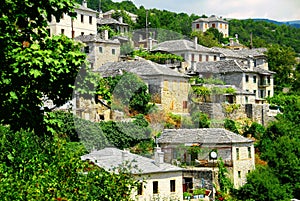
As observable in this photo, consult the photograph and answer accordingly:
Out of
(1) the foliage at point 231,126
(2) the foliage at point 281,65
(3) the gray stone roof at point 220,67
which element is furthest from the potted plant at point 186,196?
(2) the foliage at point 281,65

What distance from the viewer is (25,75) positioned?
29.9ft

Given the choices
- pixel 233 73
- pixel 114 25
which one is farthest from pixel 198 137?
pixel 114 25

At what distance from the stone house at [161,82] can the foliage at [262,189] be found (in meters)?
8.88

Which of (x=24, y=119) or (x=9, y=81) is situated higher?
(x=9, y=81)

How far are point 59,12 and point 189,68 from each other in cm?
3809

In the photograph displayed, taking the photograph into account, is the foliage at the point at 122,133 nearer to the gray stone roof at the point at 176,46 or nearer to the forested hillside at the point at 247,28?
the gray stone roof at the point at 176,46

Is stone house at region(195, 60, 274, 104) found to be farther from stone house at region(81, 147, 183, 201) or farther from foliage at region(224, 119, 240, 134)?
stone house at region(81, 147, 183, 201)

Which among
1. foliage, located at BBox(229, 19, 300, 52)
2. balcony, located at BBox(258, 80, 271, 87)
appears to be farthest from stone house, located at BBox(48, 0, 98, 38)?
foliage, located at BBox(229, 19, 300, 52)

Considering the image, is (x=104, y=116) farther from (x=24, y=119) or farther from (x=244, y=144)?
(x=24, y=119)

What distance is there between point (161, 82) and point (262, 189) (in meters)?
10.8

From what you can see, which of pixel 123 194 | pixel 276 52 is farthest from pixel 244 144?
pixel 276 52

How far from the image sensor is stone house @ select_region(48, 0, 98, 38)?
51.1 metres

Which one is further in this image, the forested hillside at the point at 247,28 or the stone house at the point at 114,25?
the forested hillside at the point at 247,28

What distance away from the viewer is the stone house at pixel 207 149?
3148 centimetres
